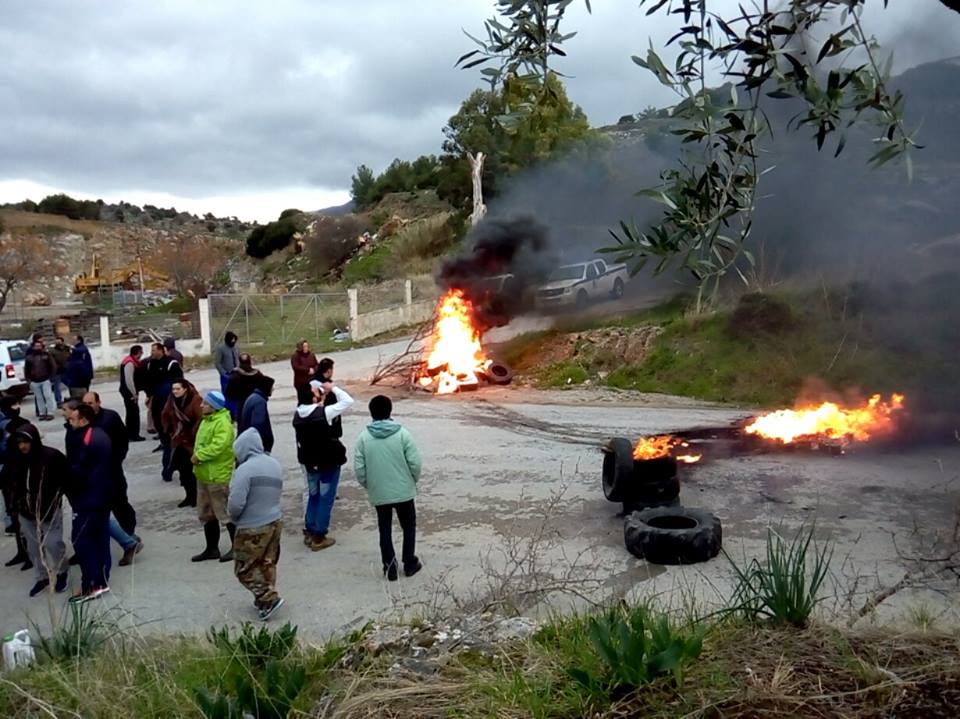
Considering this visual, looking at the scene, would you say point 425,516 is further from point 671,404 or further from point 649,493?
point 671,404

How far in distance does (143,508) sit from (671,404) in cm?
992

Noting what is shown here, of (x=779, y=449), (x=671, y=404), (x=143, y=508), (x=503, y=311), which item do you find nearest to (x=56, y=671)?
(x=143, y=508)

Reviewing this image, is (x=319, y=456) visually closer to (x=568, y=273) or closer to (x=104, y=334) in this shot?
(x=568, y=273)

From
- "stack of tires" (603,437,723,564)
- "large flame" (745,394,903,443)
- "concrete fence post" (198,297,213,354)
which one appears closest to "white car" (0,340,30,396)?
"concrete fence post" (198,297,213,354)

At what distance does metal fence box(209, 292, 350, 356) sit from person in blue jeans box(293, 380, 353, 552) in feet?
61.5

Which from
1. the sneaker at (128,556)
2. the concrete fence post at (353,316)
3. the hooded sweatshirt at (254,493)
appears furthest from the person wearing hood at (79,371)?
the concrete fence post at (353,316)

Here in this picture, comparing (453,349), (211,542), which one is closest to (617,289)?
(453,349)

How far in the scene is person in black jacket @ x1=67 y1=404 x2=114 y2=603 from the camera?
6625 mm

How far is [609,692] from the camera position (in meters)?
3.18

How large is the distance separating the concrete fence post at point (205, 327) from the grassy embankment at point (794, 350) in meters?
12.2

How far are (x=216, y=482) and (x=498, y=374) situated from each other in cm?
1157

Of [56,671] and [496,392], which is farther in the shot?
[496,392]

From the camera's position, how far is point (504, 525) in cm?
834

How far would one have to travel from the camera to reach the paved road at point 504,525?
21.4ft
